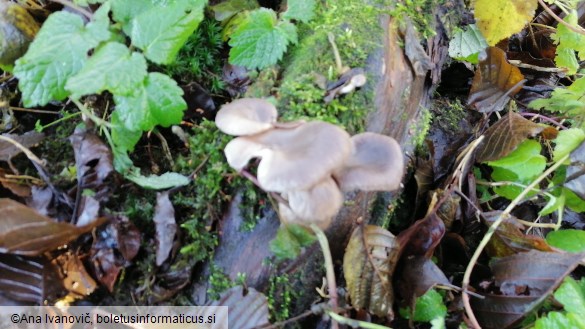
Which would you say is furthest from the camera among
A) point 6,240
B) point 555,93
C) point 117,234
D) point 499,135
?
point 555,93

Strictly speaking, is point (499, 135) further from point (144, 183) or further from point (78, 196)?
point (78, 196)

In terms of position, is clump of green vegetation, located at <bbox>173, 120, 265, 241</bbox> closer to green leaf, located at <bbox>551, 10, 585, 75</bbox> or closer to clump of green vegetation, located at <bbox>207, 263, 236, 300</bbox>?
clump of green vegetation, located at <bbox>207, 263, 236, 300</bbox>

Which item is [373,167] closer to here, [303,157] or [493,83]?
[303,157]

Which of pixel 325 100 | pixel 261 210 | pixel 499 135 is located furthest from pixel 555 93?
pixel 261 210

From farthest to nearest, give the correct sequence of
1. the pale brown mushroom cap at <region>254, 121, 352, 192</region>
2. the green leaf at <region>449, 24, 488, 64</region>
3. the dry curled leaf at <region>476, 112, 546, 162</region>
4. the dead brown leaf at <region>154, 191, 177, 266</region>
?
the green leaf at <region>449, 24, 488, 64</region> < the dry curled leaf at <region>476, 112, 546, 162</region> < the dead brown leaf at <region>154, 191, 177, 266</region> < the pale brown mushroom cap at <region>254, 121, 352, 192</region>

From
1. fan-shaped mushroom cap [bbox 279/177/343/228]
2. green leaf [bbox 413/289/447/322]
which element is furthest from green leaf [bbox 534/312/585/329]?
fan-shaped mushroom cap [bbox 279/177/343/228]

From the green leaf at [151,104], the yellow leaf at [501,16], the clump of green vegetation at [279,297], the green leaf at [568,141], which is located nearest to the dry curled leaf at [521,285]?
the green leaf at [568,141]

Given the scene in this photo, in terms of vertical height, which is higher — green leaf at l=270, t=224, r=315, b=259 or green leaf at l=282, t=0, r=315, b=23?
green leaf at l=282, t=0, r=315, b=23
